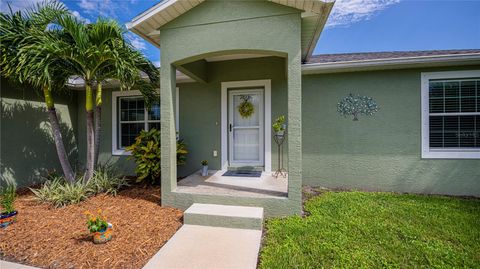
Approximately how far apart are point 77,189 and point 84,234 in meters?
1.58

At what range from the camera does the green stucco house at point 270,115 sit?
3424 millimetres

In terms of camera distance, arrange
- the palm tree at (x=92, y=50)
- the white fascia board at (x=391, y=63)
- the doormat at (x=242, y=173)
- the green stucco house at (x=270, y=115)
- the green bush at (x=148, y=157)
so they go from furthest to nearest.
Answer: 1. the doormat at (x=242, y=173)
2. the green bush at (x=148, y=157)
3. the white fascia board at (x=391, y=63)
4. the palm tree at (x=92, y=50)
5. the green stucco house at (x=270, y=115)

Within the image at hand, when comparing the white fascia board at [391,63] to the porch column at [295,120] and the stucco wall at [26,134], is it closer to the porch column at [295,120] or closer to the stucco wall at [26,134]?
the porch column at [295,120]

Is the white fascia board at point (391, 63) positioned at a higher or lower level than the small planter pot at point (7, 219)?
higher

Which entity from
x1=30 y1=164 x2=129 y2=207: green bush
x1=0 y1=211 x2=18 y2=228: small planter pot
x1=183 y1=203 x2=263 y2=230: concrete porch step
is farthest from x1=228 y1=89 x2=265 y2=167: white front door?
x1=0 y1=211 x2=18 y2=228: small planter pot

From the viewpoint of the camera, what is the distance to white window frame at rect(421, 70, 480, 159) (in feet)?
14.9

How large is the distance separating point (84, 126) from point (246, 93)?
17.4 feet

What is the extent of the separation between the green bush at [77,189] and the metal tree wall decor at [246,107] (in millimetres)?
3451

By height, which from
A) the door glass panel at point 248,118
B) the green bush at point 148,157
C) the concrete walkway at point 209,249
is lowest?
the concrete walkway at point 209,249

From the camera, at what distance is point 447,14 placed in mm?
6527

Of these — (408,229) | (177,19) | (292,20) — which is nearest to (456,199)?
(408,229)

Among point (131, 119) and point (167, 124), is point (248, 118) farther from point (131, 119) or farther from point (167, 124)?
point (131, 119)

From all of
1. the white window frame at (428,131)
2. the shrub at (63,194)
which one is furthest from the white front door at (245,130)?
the white window frame at (428,131)

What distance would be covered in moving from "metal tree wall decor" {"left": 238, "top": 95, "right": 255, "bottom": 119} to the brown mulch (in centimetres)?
306
